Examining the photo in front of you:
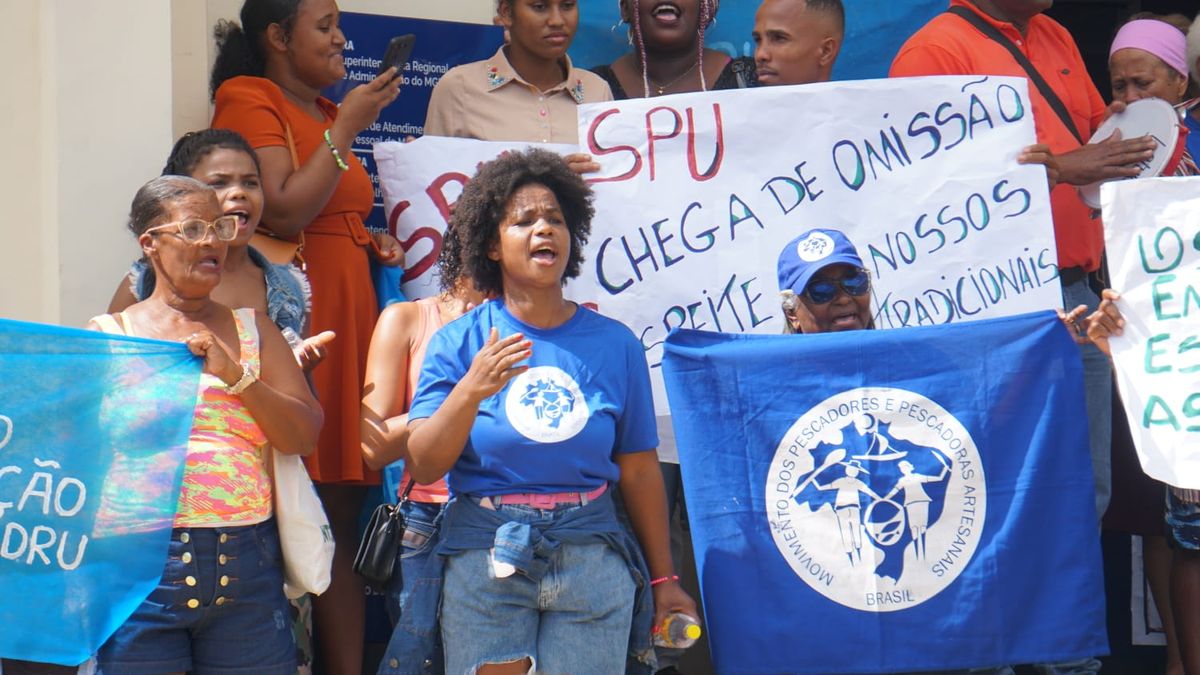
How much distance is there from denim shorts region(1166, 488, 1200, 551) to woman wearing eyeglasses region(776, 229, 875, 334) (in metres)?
1.27

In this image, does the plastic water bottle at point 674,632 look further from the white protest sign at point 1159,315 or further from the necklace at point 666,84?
the necklace at point 666,84

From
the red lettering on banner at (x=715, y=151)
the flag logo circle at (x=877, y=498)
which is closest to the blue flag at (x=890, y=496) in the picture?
the flag logo circle at (x=877, y=498)

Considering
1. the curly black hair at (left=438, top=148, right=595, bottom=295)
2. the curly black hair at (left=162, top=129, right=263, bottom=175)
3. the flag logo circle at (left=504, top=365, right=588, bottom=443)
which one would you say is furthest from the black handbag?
the curly black hair at (left=162, top=129, right=263, bottom=175)

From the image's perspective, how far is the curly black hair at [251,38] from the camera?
5.88m

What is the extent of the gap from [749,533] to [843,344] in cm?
60

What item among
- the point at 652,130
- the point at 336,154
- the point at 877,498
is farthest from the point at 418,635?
the point at 652,130

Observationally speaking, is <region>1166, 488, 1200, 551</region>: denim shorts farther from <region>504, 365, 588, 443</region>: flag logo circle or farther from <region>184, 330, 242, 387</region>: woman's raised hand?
<region>184, 330, 242, 387</region>: woman's raised hand

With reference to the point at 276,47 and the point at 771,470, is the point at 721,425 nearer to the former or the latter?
the point at 771,470

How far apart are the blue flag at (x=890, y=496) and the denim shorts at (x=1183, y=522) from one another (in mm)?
689

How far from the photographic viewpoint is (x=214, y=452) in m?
4.47

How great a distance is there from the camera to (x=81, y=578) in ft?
14.4

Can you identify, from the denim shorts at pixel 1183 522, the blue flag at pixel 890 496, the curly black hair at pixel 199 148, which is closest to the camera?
the blue flag at pixel 890 496

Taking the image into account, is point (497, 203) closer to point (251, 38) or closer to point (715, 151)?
point (715, 151)

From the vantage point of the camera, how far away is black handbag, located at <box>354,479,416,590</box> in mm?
4820
